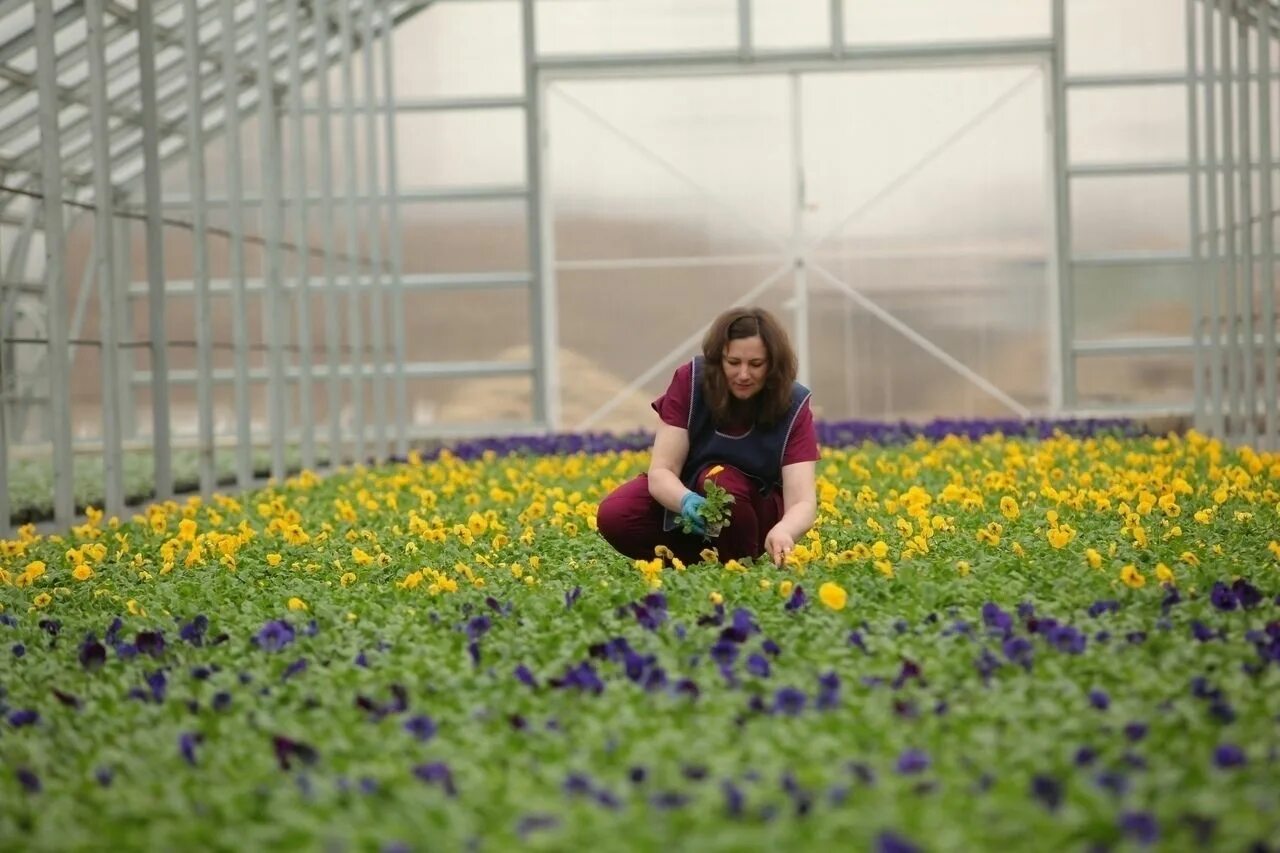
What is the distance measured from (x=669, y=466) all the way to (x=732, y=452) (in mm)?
219

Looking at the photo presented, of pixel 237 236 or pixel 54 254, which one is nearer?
pixel 54 254

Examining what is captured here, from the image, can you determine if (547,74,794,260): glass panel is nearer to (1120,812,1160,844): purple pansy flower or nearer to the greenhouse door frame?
the greenhouse door frame

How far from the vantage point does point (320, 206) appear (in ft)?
52.4

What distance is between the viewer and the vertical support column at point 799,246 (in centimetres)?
1852

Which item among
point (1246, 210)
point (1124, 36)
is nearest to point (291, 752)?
point (1246, 210)

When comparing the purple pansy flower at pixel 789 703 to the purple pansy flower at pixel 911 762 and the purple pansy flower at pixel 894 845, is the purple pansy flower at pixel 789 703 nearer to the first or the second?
the purple pansy flower at pixel 911 762

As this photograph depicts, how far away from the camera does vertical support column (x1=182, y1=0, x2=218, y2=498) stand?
10.9 metres

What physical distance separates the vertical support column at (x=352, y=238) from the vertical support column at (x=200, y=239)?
11.8ft

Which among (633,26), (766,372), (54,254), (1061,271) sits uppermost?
(633,26)

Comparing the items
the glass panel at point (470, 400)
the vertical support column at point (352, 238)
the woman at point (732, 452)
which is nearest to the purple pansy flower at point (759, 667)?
the woman at point (732, 452)

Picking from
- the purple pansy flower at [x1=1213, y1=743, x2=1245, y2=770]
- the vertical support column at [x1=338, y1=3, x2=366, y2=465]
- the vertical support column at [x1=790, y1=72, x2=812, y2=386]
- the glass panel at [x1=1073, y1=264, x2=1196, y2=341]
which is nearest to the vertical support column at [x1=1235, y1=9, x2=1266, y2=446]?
the glass panel at [x1=1073, y1=264, x2=1196, y2=341]

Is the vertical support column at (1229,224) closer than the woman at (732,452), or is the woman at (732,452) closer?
the woman at (732,452)

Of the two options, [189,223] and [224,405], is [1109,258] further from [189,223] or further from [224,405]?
[189,223]

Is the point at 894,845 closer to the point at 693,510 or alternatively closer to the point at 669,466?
the point at 693,510
